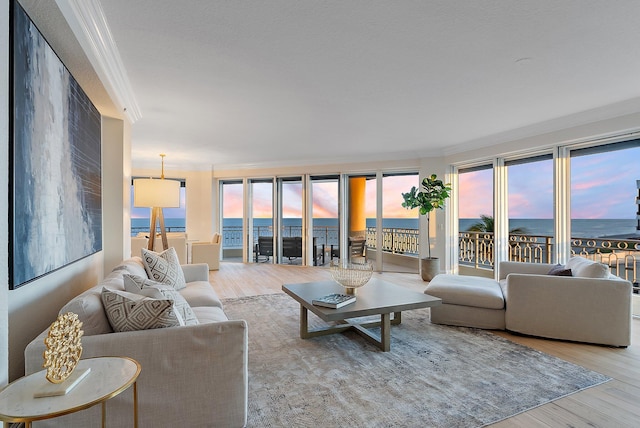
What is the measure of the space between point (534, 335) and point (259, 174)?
640 cm

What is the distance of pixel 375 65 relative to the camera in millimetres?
2922

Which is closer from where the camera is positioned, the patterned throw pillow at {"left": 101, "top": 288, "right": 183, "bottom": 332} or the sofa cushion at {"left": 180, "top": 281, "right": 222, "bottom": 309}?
the patterned throw pillow at {"left": 101, "top": 288, "right": 183, "bottom": 332}

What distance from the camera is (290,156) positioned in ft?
23.8

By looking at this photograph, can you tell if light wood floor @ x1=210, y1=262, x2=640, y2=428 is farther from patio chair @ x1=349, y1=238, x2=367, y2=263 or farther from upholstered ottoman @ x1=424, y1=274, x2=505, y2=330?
patio chair @ x1=349, y1=238, x2=367, y2=263

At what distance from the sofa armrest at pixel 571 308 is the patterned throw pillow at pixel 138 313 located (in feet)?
10.2

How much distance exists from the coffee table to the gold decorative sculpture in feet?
5.44

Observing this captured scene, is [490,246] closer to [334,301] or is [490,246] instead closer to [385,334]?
[385,334]

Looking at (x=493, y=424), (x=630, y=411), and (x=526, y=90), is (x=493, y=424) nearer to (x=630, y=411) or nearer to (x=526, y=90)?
(x=630, y=411)

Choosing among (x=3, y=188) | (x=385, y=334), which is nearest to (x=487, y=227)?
(x=385, y=334)

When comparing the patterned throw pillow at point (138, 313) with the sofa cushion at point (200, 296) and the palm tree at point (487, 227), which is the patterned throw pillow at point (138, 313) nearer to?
the sofa cushion at point (200, 296)

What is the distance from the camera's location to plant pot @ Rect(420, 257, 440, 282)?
6062 millimetres

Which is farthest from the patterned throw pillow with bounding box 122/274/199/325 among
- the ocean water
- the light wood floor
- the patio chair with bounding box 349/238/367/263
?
the patio chair with bounding box 349/238/367/263

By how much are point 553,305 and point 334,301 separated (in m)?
→ 2.09

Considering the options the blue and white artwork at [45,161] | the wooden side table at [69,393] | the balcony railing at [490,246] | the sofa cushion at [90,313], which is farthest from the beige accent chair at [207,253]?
the wooden side table at [69,393]
